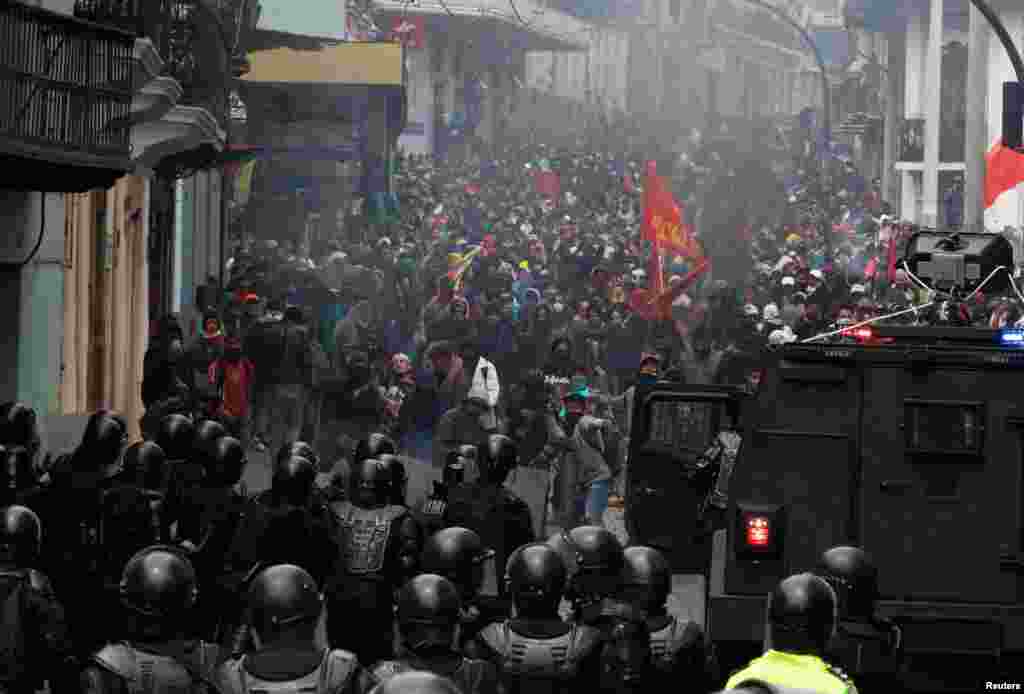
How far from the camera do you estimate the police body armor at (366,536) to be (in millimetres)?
9898

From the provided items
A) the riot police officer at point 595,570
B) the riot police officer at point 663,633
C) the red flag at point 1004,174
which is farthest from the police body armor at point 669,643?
the red flag at point 1004,174

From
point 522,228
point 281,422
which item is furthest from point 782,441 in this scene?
point 522,228

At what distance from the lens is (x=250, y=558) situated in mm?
9727

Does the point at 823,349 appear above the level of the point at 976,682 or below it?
above

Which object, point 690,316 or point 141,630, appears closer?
point 141,630

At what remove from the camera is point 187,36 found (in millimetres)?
25453

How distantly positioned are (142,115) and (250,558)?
1359 cm

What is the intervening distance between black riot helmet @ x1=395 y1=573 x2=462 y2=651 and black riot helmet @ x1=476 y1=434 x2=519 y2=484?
394 centimetres

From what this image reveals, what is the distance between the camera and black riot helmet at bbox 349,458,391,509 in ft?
32.9

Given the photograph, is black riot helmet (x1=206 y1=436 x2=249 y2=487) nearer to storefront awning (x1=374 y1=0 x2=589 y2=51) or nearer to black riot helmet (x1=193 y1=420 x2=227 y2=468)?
black riot helmet (x1=193 y1=420 x2=227 y2=468)

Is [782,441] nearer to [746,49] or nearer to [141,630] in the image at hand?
[141,630]

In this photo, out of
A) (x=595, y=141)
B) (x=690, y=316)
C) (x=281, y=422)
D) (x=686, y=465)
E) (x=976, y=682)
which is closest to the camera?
(x=976, y=682)

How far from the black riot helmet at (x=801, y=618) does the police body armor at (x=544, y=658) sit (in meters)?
1.03

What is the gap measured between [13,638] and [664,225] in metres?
19.8
